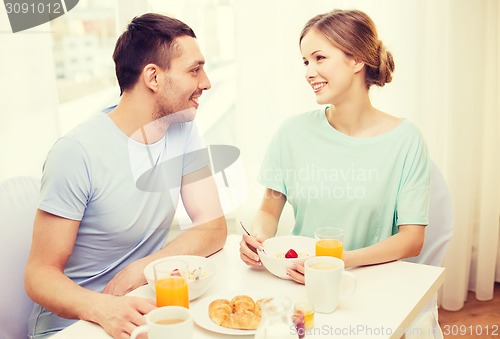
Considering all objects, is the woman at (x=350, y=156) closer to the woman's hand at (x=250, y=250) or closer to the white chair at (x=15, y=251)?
the woman's hand at (x=250, y=250)

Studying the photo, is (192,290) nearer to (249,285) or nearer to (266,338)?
(249,285)

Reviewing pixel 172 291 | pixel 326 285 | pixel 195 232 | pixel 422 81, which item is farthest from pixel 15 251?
pixel 422 81

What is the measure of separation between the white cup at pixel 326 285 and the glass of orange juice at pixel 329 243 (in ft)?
0.33

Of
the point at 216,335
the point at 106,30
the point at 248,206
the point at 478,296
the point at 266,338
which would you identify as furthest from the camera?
the point at 478,296

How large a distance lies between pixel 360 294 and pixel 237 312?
28 cm

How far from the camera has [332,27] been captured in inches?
64.1

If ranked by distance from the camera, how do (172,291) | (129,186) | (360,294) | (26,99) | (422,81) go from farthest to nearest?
(422,81) → (26,99) → (129,186) → (360,294) → (172,291)

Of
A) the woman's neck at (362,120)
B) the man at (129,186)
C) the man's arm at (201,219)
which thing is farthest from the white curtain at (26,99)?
the woman's neck at (362,120)

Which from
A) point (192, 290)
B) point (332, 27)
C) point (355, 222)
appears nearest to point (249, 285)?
point (192, 290)

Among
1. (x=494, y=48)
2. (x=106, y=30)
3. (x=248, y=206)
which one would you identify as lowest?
(x=248, y=206)

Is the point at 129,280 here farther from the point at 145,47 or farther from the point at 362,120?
the point at 362,120

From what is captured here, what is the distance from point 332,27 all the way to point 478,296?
164 cm

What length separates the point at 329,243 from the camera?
1274 millimetres

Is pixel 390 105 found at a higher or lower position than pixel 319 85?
lower
